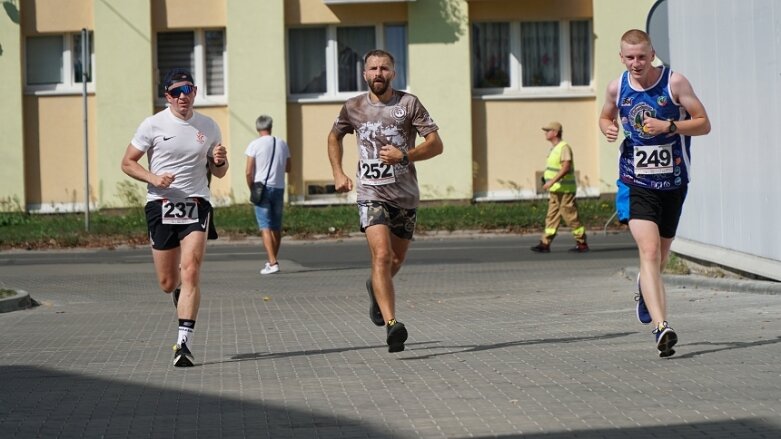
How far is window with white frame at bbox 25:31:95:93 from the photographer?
1238 inches

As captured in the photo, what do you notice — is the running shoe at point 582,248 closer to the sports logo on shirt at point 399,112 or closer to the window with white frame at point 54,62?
the sports logo on shirt at point 399,112

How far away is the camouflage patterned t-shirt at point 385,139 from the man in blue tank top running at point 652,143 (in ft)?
4.29

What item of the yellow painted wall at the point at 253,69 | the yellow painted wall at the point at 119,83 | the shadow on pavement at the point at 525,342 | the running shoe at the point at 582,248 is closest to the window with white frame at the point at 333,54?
the yellow painted wall at the point at 253,69

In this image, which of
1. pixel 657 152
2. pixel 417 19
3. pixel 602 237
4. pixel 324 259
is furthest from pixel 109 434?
pixel 417 19

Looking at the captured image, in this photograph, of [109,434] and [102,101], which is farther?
[102,101]

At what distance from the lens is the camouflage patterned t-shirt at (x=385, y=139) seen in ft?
33.6

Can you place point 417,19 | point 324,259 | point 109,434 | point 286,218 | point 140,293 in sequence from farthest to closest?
point 417,19 < point 286,218 < point 324,259 < point 140,293 < point 109,434

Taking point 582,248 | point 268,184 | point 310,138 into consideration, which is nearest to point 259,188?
point 268,184

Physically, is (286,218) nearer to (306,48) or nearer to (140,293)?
(306,48)

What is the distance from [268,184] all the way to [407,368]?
32.8 feet

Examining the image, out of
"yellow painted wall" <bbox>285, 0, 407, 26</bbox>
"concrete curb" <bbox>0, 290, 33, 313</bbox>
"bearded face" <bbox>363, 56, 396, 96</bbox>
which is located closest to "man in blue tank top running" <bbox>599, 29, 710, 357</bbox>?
"bearded face" <bbox>363, 56, 396, 96</bbox>

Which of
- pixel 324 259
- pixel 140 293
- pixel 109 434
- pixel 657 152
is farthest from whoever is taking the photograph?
pixel 324 259

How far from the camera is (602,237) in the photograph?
24.9m

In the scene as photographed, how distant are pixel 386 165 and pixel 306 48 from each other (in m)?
21.3
